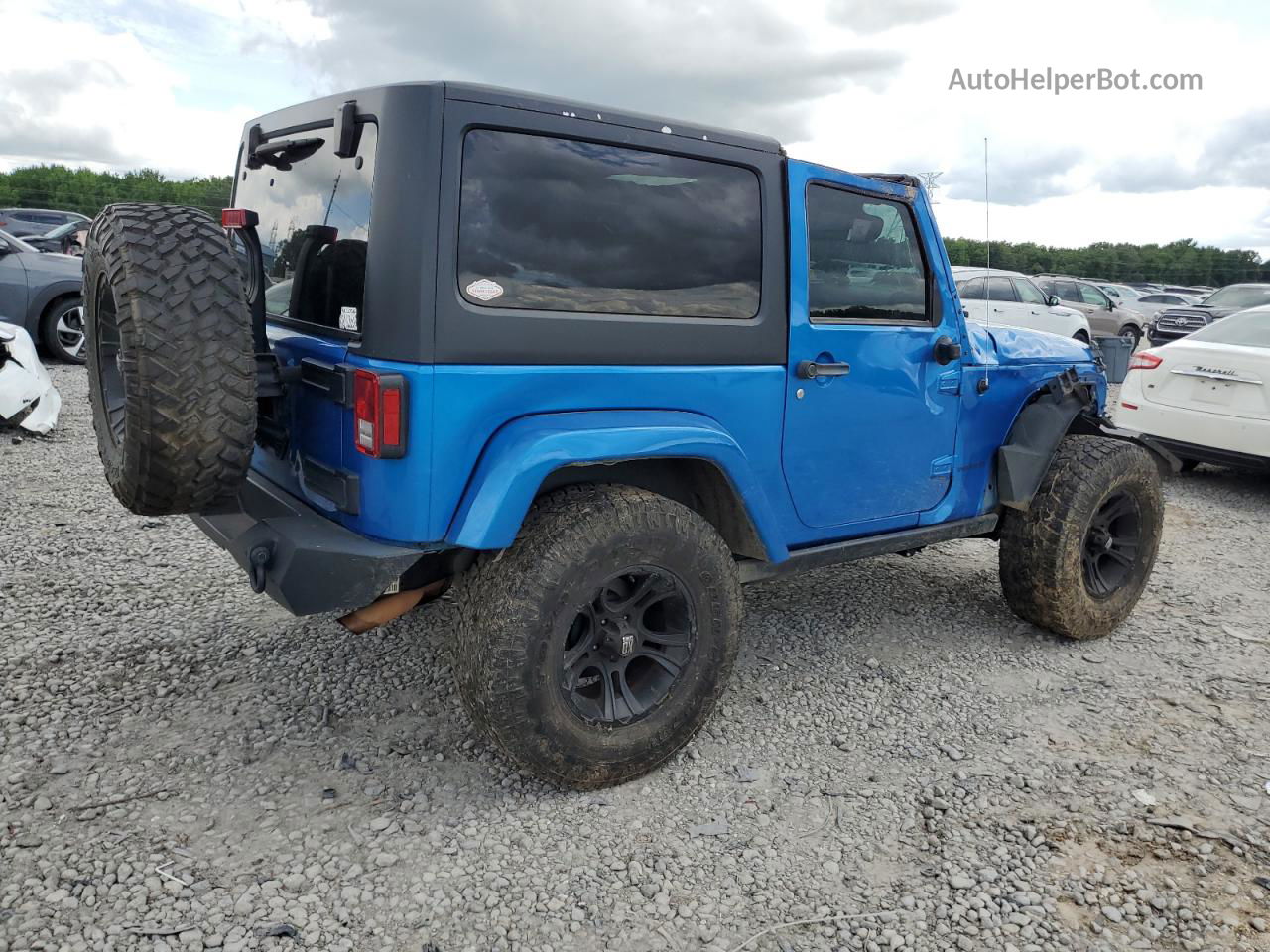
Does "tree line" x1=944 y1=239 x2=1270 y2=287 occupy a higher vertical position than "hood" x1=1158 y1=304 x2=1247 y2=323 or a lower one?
higher

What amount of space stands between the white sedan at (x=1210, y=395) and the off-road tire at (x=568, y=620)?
5.02m

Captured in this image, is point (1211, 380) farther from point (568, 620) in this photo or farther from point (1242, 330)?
point (568, 620)

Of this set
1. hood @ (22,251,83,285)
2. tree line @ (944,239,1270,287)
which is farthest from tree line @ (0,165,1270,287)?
hood @ (22,251,83,285)

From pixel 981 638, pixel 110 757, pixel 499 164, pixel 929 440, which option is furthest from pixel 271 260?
pixel 981 638

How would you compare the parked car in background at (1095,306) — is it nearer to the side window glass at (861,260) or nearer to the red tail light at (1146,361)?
the red tail light at (1146,361)

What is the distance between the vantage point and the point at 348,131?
2.64 metres

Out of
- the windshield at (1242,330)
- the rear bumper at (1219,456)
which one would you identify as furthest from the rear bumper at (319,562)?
the windshield at (1242,330)

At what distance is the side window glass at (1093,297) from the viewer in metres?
19.6

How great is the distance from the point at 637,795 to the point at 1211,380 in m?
6.17

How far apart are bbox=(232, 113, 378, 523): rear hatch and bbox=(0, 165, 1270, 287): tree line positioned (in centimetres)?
2390

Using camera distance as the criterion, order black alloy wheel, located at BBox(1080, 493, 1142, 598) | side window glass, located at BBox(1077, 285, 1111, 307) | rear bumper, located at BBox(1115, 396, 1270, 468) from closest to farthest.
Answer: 1. black alloy wheel, located at BBox(1080, 493, 1142, 598)
2. rear bumper, located at BBox(1115, 396, 1270, 468)
3. side window glass, located at BBox(1077, 285, 1111, 307)

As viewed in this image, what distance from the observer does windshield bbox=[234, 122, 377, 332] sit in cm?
262

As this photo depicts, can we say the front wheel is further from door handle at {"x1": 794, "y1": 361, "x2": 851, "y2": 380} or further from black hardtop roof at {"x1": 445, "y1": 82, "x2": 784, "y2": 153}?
black hardtop roof at {"x1": 445, "y1": 82, "x2": 784, "y2": 153}

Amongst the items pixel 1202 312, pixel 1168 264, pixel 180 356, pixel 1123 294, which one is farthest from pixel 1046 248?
pixel 180 356
